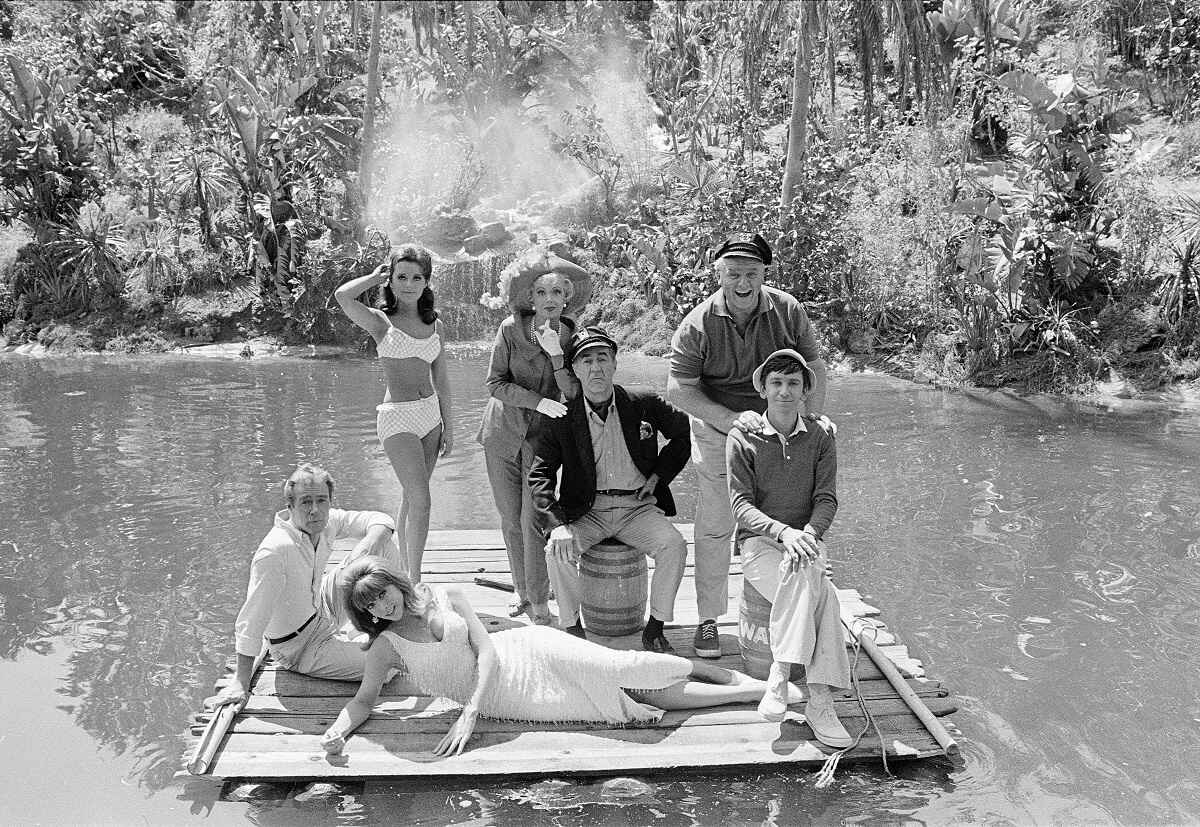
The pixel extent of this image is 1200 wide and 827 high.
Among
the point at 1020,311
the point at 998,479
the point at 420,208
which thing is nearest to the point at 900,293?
the point at 1020,311

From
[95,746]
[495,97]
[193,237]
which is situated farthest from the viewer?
[495,97]

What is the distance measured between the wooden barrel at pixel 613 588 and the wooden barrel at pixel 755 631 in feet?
1.65

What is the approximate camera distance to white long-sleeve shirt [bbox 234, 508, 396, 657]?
4.61m

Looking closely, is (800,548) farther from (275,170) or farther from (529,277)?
(275,170)

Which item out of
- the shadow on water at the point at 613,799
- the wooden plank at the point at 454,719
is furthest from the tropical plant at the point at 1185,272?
the shadow on water at the point at 613,799

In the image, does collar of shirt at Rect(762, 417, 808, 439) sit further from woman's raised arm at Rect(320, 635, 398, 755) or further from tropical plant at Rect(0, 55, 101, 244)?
tropical plant at Rect(0, 55, 101, 244)

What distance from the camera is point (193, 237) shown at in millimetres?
23859

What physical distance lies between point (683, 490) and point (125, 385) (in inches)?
406

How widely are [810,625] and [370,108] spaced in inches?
787

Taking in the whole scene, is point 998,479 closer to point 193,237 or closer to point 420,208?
point 420,208

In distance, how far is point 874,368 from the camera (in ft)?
53.3

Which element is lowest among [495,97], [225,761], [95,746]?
[95,746]

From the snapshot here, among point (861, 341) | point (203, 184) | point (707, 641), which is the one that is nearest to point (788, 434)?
point (707, 641)

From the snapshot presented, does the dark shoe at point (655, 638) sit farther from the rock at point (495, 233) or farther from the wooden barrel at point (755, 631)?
the rock at point (495, 233)
